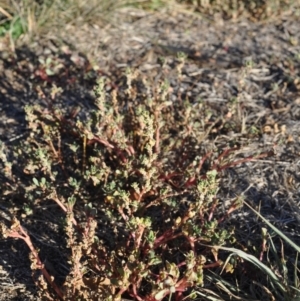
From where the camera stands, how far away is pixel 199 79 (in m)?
3.87

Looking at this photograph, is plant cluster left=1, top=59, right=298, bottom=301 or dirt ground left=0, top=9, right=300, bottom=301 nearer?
plant cluster left=1, top=59, right=298, bottom=301

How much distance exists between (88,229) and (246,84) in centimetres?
172

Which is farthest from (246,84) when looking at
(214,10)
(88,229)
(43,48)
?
(88,229)

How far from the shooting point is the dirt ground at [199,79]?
2961 millimetres

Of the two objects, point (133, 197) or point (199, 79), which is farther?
point (199, 79)

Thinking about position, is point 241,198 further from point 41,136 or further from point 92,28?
point 92,28

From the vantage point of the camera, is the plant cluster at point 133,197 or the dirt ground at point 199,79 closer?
the plant cluster at point 133,197

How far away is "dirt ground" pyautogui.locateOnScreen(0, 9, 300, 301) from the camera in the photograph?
9.71 ft

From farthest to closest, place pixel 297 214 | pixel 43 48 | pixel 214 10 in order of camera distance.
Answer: pixel 214 10 < pixel 43 48 < pixel 297 214

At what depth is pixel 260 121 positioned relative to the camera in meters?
3.50

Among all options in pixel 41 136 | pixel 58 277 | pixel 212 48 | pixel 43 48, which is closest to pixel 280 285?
pixel 58 277

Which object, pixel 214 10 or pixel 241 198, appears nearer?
pixel 241 198

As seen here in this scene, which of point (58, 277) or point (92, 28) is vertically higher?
point (92, 28)

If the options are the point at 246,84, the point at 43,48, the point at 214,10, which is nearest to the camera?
the point at 246,84
